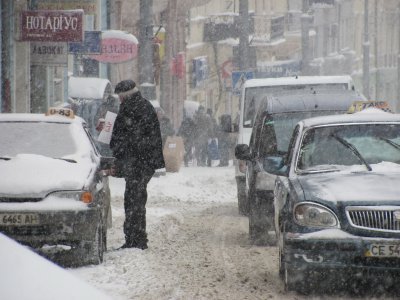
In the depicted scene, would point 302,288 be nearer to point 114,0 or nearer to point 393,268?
point 393,268

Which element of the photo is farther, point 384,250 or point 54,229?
point 54,229

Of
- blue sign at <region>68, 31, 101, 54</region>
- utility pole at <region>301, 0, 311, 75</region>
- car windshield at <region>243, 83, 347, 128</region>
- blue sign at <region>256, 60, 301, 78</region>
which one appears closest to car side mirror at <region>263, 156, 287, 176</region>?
car windshield at <region>243, 83, 347, 128</region>

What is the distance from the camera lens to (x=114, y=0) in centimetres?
3625

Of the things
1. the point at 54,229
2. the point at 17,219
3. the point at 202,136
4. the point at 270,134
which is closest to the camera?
the point at 17,219

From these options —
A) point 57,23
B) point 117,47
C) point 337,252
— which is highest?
point 57,23

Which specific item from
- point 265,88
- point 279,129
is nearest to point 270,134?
point 279,129

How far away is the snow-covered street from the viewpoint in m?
9.26

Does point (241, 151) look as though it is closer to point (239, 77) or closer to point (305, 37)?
point (239, 77)

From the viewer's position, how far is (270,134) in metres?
13.6

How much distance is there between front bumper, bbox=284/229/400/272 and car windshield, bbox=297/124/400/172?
1353 mm

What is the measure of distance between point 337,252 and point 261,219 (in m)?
3.83

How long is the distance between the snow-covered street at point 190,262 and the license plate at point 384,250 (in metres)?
0.61

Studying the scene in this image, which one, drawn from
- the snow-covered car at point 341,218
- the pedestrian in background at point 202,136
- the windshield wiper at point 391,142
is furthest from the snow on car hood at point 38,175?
the pedestrian in background at point 202,136

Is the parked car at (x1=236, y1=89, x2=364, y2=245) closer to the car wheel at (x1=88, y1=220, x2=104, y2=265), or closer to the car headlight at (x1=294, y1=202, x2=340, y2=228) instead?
the car wheel at (x1=88, y1=220, x2=104, y2=265)
